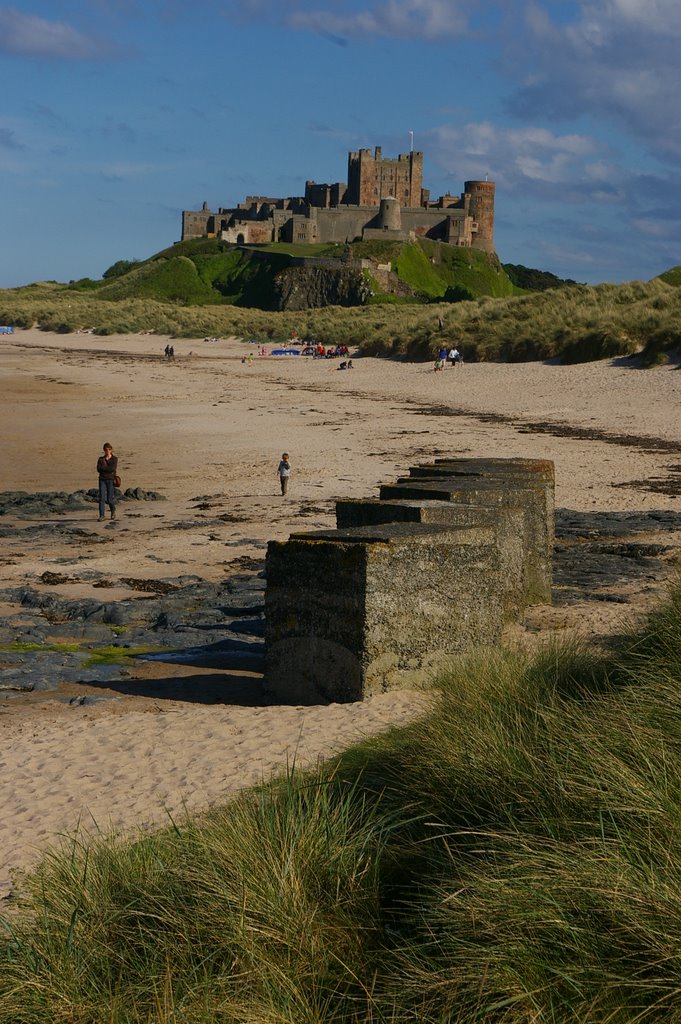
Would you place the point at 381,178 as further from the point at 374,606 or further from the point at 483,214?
the point at 374,606

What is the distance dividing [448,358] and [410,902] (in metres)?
40.2

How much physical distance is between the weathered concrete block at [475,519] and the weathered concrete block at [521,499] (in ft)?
0.61

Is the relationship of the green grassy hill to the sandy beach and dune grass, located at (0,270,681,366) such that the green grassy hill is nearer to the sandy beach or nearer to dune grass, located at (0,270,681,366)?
dune grass, located at (0,270,681,366)

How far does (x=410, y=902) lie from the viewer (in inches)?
144

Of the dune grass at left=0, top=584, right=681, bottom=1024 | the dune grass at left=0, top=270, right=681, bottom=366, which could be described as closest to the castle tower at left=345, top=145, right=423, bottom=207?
the dune grass at left=0, top=270, right=681, bottom=366

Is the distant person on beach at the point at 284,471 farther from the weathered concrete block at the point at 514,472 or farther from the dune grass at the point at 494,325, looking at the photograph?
the dune grass at the point at 494,325

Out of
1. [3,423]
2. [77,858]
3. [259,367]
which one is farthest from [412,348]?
[77,858]

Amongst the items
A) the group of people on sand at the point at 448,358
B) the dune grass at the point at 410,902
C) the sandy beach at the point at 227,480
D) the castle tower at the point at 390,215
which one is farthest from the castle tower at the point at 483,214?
the dune grass at the point at 410,902

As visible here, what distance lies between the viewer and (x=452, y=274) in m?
110

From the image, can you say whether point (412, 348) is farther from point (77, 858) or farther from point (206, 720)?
point (77, 858)

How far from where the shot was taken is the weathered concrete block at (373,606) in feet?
24.7

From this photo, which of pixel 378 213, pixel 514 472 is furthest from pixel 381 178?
pixel 514 472

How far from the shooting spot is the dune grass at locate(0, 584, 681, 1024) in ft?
10.6

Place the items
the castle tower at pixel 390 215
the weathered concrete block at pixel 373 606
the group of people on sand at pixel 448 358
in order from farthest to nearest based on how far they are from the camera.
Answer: the castle tower at pixel 390 215
the group of people on sand at pixel 448 358
the weathered concrete block at pixel 373 606
